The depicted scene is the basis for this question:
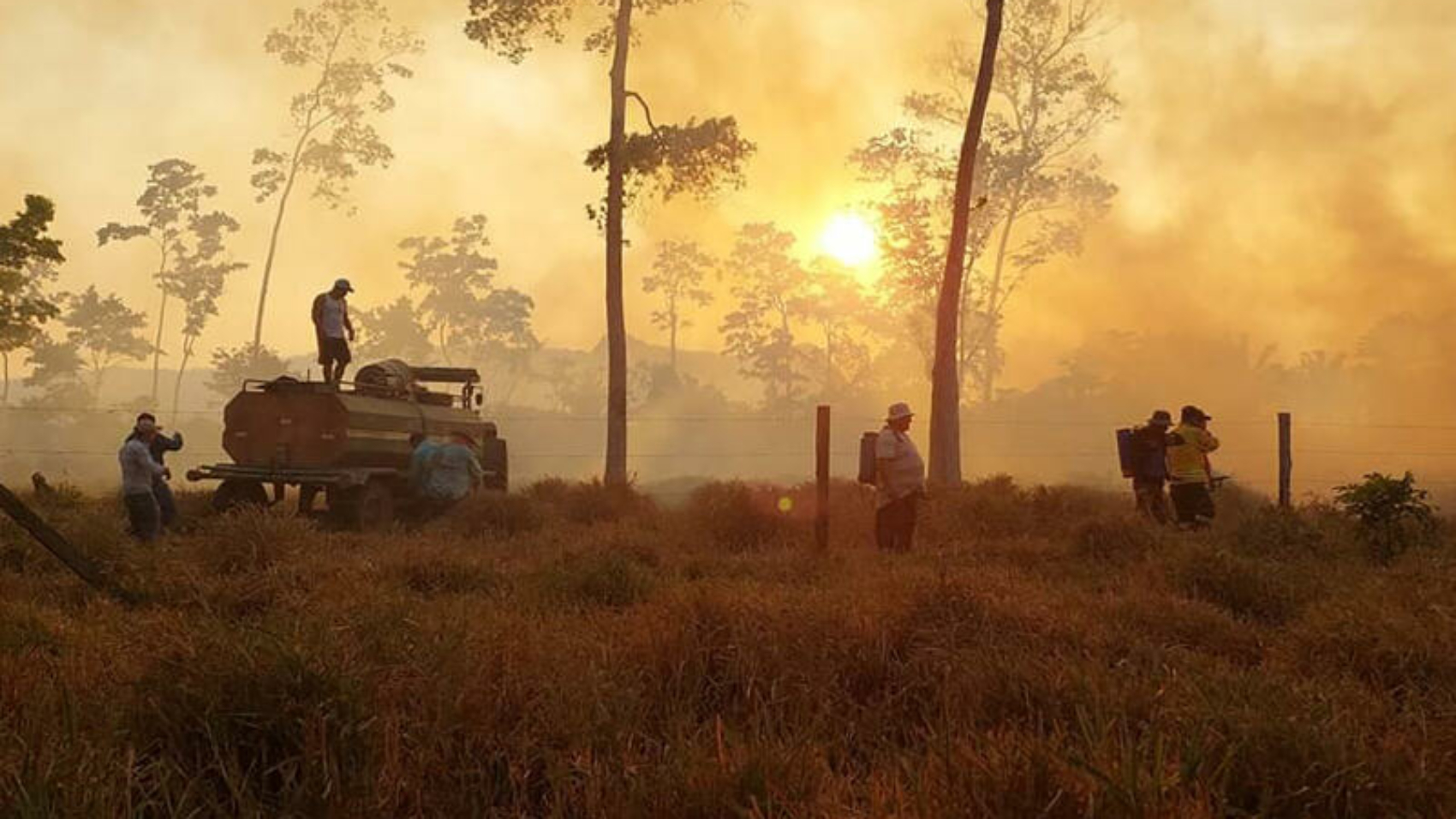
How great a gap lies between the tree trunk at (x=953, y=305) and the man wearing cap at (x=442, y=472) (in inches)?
324

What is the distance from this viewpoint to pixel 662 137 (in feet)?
64.3

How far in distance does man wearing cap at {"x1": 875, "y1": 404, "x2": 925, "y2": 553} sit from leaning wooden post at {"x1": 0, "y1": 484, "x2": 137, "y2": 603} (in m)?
7.50

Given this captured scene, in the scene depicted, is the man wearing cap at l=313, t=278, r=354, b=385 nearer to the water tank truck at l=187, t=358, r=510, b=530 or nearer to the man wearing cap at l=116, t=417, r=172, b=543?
the water tank truck at l=187, t=358, r=510, b=530

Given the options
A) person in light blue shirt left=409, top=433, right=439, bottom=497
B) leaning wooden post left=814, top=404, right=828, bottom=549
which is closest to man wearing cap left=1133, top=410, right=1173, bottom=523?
leaning wooden post left=814, top=404, right=828, bottom=549

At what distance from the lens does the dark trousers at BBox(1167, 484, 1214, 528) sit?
1215 cm

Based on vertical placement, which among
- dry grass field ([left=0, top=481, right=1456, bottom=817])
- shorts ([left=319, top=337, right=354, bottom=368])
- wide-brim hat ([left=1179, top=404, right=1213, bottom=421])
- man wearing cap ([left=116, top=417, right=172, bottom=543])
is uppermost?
shorts ([left=319, top=337, right=354, bottom=368])

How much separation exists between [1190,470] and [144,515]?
13136 mm

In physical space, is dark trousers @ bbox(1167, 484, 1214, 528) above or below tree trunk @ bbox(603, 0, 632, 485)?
below

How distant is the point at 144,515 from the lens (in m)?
10.8

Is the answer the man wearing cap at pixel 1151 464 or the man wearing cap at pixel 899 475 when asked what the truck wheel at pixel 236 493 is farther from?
the man wearing cap at pixel 1151 464

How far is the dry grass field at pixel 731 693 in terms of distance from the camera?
9.64ft

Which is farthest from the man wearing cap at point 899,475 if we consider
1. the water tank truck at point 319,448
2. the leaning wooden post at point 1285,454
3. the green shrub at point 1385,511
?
the leaning wooden post at point 1285,454

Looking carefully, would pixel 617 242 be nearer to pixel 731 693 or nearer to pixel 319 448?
pixel 319 448

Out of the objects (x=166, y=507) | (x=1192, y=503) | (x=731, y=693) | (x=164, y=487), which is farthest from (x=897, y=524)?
(x=166, y=507)
